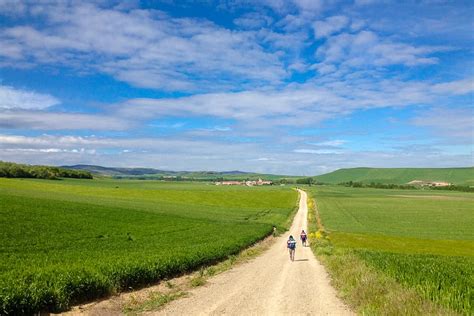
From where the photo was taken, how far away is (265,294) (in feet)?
77.2

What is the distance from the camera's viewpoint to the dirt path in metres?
19.9

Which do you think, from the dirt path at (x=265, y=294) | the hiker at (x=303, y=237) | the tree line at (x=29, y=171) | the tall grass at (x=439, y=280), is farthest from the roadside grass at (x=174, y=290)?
the tree line at (x=29, y=171)

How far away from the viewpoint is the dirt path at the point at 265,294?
19859mm

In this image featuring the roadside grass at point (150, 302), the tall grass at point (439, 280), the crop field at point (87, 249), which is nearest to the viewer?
the tall grass at point (439, 280)

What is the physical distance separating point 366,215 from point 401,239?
3869cm

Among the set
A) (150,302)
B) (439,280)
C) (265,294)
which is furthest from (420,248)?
(150,302)

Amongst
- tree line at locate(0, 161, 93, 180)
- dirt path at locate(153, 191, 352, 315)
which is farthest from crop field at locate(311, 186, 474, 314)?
tree line at locate(0, 161, 93, 180)

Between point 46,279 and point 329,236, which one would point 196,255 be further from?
point 329,236

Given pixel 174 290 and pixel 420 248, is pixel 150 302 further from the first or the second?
pixel 420 248

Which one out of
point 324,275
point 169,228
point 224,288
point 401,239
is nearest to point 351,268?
point 324,275

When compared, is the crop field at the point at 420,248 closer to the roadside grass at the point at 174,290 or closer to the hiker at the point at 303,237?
the hiker at the point at 303,237

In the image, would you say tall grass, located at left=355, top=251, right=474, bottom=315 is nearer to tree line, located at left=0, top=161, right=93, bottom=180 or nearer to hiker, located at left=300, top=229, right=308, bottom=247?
hiker, located at left=300, top=229, right=308, bottom=247

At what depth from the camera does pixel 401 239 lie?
189ft

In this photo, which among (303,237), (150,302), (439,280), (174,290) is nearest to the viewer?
(150,302)
